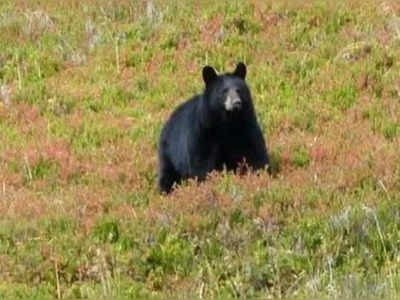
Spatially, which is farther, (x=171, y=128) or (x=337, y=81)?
(x=337, y=81)

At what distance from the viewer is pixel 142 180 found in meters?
13.1

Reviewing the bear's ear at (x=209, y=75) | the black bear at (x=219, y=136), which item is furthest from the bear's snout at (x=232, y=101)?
the bear's ear at (x=209, y=75)

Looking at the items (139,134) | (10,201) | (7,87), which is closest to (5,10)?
(7,87)

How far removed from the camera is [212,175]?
11.7m

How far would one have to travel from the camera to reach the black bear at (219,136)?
12.5m

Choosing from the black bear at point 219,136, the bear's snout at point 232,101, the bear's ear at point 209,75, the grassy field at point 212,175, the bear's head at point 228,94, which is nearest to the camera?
the grassy field at point 212,175

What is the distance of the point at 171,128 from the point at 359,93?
3034 millimetres

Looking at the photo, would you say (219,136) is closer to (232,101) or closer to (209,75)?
(232,101)

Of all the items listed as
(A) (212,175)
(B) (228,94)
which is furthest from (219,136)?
(A) (212,175)

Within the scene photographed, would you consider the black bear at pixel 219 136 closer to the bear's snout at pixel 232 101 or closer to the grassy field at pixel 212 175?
the bear's snout at pixel 232 101

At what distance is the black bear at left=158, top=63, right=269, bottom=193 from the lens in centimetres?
1248

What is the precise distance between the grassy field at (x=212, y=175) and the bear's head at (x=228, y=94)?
70 centimetres

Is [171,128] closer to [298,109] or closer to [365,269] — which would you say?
[298,109]

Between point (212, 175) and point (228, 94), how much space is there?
1106mm
